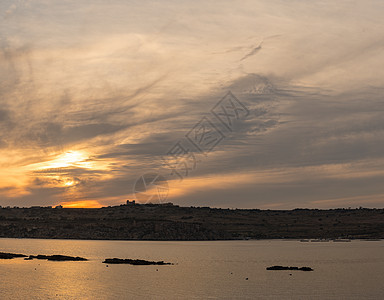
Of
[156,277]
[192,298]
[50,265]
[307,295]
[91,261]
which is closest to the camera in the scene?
[192,298]

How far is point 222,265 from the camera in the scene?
107438 mm

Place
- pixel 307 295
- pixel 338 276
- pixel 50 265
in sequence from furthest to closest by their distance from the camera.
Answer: pixel 50 265
pixel 338 276
pixel 307 295

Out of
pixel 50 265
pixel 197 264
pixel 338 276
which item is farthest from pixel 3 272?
pixel 338 276

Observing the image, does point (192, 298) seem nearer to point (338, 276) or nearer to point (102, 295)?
point (102, 295)

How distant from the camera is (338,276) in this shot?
3561 inches

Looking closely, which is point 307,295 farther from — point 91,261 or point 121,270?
point 91,261

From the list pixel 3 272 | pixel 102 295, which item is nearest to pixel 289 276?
pixel 102 295

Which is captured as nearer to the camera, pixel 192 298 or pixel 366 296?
pixel 192 298

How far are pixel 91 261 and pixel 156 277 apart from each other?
106ft

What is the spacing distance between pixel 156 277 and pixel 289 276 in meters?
22.3

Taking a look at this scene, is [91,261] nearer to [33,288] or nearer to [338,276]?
[33,288]

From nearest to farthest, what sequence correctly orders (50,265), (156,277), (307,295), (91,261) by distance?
(307,295), (156,277), (50,265), (91,261)

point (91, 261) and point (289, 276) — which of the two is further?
point (91, 261)

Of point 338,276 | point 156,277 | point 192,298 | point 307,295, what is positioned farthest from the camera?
point 338,276
